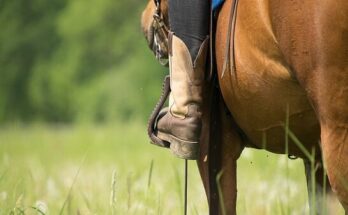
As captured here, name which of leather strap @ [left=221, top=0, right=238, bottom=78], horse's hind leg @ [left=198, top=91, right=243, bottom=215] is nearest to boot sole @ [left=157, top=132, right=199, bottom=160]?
horse's hind leg @ [left=198, top=91, right=243, bottom=215]

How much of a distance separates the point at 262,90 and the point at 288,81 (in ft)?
0.71

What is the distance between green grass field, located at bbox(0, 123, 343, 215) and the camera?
488 centimetres

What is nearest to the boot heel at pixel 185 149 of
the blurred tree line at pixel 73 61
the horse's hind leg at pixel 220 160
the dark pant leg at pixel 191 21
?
the horse's hind leg at pixel 220 160

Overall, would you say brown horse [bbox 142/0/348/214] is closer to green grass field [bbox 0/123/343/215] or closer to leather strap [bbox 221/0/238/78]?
leather strap [bbox 221/0/238/78]

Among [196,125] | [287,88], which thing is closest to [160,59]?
[196,125]

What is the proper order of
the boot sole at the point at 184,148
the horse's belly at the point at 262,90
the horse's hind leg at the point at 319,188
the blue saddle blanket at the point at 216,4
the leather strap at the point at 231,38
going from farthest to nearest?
the horse's hind leg at the point at 319,188 < the boot sole at the point at 184,148 < the blue saddle blanket at the point at 216,4 < the leather strap at the point at 231,38 < the horse's belly at the point at 262,90

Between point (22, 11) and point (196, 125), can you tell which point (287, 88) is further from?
point (22, 11)

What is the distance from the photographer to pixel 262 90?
4090 mm

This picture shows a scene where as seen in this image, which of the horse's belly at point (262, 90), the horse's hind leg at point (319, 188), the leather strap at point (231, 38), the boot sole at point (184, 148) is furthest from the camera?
the horse's hind leg at point (319, 188)

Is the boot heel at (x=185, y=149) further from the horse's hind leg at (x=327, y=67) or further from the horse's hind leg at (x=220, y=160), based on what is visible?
the horse's hind leg at (x=327, y=67)

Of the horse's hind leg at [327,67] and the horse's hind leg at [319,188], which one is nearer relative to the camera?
the horse's hind leg at [327,67]

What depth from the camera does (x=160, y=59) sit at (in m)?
5.13

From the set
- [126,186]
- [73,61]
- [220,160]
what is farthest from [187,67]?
[73,61]

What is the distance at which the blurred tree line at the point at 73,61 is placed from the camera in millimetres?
44812
